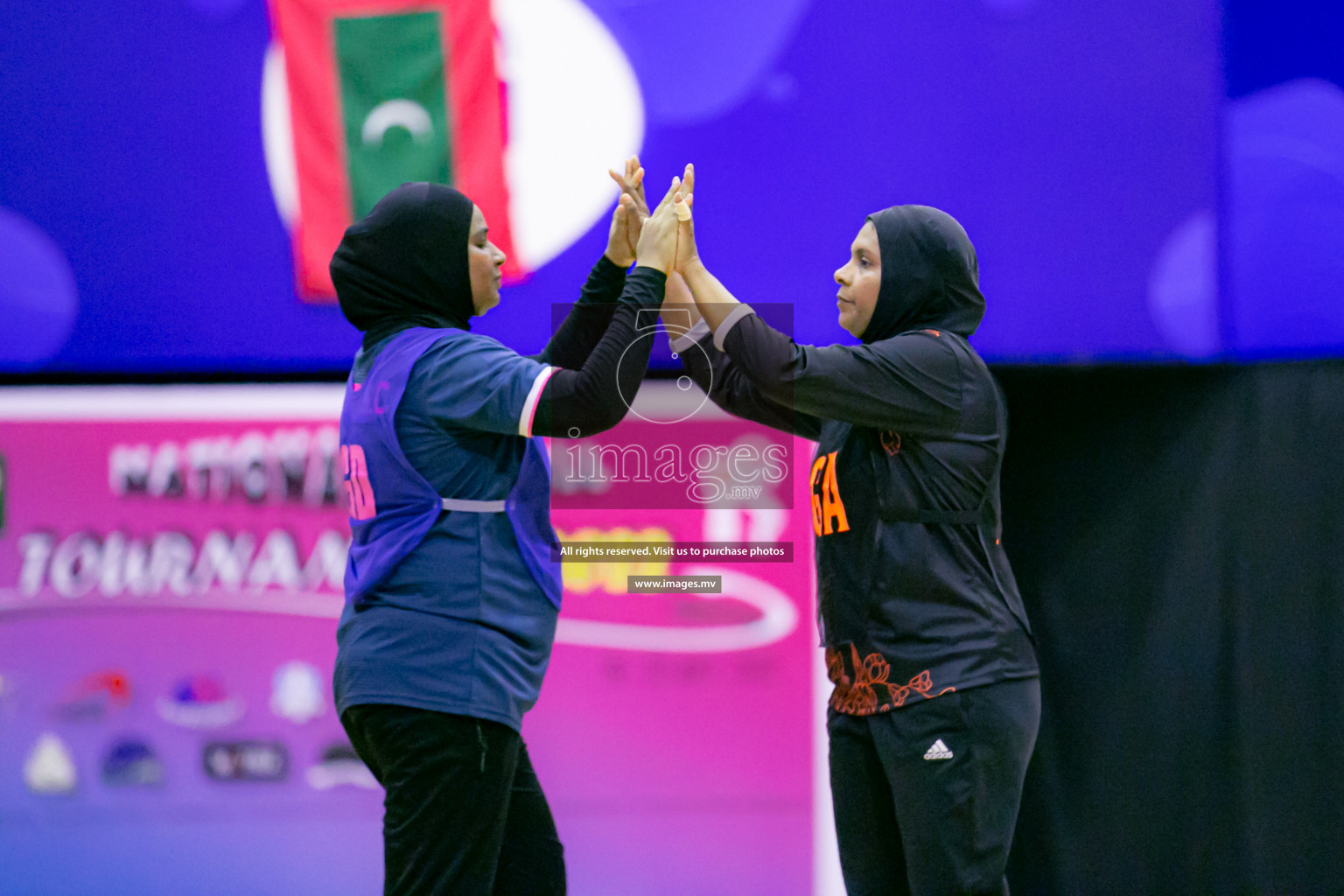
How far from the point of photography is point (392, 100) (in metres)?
3.12

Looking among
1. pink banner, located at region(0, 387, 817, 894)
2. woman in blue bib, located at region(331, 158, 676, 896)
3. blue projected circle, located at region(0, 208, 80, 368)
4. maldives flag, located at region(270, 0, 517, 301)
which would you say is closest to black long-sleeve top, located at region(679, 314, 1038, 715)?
woman in blue bib, located at region(331, 158, 676, 896)

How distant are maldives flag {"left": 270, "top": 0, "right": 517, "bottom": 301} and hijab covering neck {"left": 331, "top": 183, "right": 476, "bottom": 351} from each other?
1.27 meters

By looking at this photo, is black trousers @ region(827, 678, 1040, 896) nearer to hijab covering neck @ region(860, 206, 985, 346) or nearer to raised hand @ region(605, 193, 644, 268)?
hijab covering neck @ region(860, 206, 985, 346)

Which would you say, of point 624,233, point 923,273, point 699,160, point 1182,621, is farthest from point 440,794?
point 1182,621

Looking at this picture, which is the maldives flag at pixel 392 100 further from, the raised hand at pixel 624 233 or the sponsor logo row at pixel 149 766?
the sponsor logo row at pixel 149 766

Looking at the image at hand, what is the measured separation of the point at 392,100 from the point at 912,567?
2083 mm

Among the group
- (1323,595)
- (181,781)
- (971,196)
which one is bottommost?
(181,781)

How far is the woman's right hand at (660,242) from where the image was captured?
1942 mm

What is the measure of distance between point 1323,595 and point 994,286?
1.23 meters

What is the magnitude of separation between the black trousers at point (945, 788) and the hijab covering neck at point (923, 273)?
699 millimetres

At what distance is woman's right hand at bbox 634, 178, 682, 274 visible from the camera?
1.94 meters

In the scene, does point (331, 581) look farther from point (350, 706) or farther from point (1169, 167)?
point (1169, 167)

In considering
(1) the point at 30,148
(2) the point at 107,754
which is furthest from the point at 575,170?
(2) the point at 107,754

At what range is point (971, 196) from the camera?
3135 millimetres
